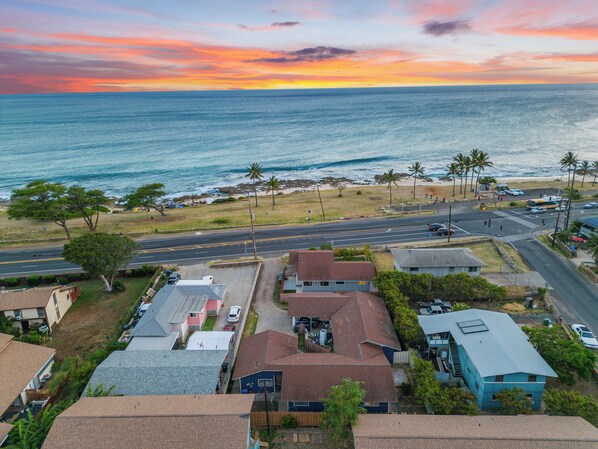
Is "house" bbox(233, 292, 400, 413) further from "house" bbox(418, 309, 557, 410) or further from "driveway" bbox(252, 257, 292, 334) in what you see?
"driveway" bbox(252, 257, 292, 334)

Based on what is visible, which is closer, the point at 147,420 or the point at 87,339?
the point at 147,420

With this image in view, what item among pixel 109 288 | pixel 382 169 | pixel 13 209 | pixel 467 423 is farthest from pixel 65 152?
pixel 467 423

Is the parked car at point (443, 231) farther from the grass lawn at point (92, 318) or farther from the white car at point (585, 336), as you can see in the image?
the grass lawn at point (92, 318)

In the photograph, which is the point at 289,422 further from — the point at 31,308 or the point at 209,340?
the point at 31,308

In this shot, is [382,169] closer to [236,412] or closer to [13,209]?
[13,209]

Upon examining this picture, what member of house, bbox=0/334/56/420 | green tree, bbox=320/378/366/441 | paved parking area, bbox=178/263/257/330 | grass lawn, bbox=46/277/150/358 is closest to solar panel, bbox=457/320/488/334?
green tree, bbox=320/378/366/441

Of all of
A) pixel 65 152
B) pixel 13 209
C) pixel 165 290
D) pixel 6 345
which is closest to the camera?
pixel 6 345

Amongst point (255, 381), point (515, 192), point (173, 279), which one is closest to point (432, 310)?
point (255, 381)
